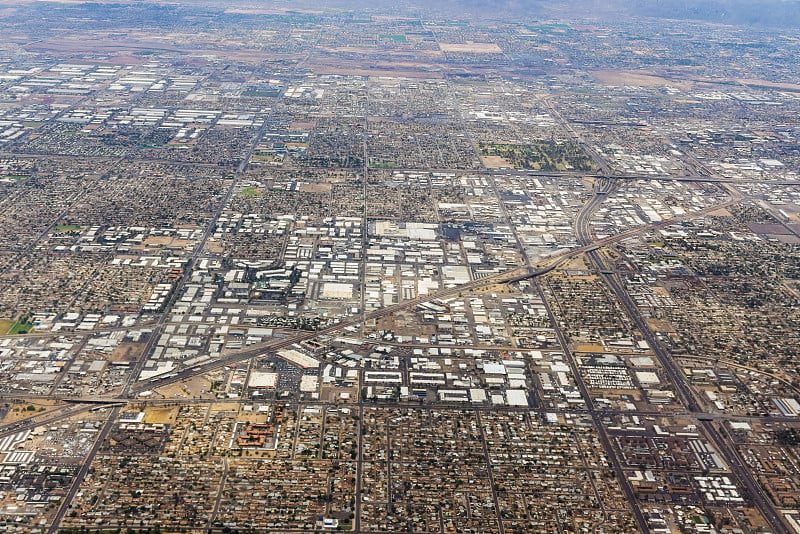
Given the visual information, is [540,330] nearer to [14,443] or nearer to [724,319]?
[724,319]

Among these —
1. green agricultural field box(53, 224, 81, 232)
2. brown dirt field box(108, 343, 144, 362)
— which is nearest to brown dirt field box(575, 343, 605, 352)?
brown dirt field box(108, 343, 144, 362)

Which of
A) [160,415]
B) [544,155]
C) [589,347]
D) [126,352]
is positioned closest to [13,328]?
[126,352]

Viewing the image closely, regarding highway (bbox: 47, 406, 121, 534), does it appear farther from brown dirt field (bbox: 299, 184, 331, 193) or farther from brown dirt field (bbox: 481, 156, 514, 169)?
brown dirt field (bbox: 481, 156, 514, 169)

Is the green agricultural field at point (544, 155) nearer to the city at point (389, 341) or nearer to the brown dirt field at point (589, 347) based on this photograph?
the city at point (389, 341)

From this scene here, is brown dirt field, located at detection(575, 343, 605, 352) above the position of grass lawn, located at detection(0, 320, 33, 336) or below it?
above

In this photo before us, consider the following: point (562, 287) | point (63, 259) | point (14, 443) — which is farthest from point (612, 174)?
point (14, 443)

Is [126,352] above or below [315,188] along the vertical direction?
below

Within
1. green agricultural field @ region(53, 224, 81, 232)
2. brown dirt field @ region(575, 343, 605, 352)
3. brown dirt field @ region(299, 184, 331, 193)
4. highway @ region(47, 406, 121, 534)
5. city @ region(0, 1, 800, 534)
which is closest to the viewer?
highway @ region(47, 406, 121, 534)

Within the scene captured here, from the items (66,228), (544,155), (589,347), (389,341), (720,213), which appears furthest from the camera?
(544,155)

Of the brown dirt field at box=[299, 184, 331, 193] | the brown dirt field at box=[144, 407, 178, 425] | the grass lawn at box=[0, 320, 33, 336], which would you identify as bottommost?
the brown dirt field at box=[144, 407, 178, 425]

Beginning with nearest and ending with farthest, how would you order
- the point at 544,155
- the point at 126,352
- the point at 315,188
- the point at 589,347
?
the point at 126,352, the point at 589,347, the point at 315,188, the point at 544,155

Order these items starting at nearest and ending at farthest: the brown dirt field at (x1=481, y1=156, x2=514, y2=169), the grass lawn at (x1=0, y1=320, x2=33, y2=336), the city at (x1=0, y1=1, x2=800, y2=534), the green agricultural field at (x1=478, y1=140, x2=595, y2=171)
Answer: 1. the city at (x1=0, y1=1, x2=800, y2=534)
2. the grass lawn at (x1=0, y1=320, x2=33, y2=336)
3. the brown dirt field at (x1=481, y1=156, x2=514, y2=169)
4. the green agricultural field at (x1=478, y1=140, x2=595, y2=171)

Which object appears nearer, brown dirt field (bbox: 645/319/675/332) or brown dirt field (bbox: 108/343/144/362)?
brown dirt field (bbox: 108/343/144/362)

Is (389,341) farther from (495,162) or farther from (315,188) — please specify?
(495,162)
